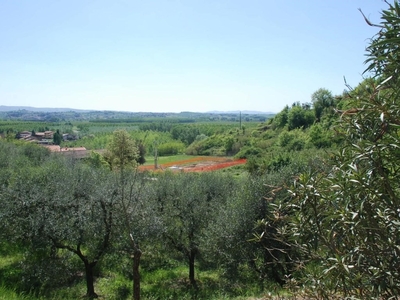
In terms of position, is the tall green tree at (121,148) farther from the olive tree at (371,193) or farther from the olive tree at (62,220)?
the olive tree at (371,193)

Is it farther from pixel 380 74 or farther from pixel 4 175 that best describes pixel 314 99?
pixel 380 74

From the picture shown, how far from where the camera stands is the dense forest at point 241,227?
3.06 meters

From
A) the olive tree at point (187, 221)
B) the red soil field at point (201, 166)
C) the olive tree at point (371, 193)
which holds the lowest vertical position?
the red soil field at point (201, 166)

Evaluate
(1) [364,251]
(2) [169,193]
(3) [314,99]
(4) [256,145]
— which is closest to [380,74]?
(1) [364,251]

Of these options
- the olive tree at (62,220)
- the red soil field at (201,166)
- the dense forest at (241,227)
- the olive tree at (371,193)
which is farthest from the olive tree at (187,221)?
the red soil field at (201,166)

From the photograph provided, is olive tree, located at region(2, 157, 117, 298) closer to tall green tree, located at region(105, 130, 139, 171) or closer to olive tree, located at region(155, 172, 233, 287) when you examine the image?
olive tree, located at region(155, 172, 233, 287)

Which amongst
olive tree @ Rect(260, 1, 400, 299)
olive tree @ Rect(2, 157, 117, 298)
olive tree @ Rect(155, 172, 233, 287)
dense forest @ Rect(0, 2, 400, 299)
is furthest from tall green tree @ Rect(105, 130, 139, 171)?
olive tree @ Rect(260, 1, 400, 299)

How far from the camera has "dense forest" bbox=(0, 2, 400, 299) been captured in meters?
3.06

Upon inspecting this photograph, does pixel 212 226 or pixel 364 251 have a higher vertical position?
pixel 364 251

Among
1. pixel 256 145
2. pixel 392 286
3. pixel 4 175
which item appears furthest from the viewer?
pixel 256 145

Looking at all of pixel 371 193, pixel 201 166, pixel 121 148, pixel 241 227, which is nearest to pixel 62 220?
pixel 241 227

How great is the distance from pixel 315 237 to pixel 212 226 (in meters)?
10.7

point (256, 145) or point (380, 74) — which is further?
point (256, 145)

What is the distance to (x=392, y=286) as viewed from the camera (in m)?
2.87
